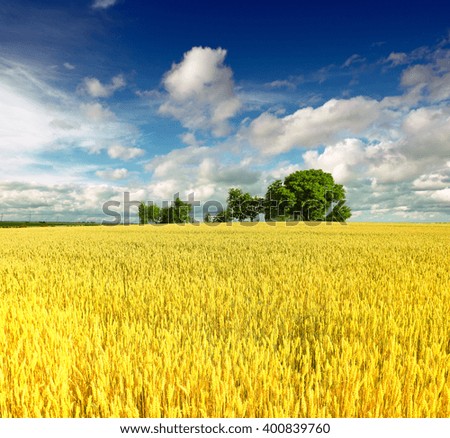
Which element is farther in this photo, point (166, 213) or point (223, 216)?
point (166, 213)

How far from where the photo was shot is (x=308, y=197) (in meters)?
71.4

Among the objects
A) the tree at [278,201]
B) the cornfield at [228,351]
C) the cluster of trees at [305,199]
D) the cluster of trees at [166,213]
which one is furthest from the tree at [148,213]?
the cornfield at [228,351]

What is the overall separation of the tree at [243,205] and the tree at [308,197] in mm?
9356

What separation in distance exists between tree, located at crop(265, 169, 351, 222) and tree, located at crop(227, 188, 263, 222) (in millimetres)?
9356

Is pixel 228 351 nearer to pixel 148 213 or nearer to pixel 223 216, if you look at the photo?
pixel 223 216

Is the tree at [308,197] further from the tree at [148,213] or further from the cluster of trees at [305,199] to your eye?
the tree at [148,213]

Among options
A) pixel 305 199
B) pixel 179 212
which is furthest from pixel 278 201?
pixel 179 212

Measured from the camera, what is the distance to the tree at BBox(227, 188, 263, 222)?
88.2 m

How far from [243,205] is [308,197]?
972 inches

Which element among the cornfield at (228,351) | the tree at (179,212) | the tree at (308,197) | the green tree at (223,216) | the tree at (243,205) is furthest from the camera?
the tree at (179,212)

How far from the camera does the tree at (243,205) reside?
289 feet
